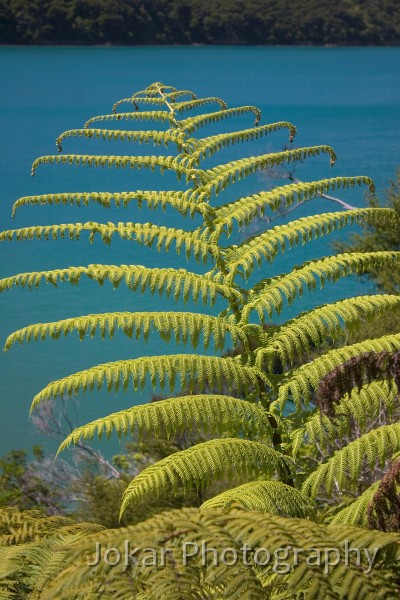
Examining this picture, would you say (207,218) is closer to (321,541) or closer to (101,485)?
(321,541)

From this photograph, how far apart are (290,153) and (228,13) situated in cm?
6676

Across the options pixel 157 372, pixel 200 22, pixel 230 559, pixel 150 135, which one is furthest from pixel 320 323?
pixel 200 22

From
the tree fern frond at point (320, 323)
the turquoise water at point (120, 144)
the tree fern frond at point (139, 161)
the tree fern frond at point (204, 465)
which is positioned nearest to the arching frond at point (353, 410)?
the tree fern frond at point (204, 465)

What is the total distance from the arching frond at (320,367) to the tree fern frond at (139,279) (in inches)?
16.8

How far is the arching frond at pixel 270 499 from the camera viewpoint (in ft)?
8.75

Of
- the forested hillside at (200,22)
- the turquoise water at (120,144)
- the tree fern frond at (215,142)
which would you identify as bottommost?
the turquoise water at (120,144)

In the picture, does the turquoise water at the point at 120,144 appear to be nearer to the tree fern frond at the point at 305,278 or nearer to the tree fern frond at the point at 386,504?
the tree fern frond at the point at 305,278

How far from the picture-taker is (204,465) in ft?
9.70

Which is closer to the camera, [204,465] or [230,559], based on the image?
[230,559]

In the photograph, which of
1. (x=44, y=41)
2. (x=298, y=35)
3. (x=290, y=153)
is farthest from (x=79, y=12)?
(x=290, y=153)

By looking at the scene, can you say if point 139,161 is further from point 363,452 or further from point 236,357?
point 363,452

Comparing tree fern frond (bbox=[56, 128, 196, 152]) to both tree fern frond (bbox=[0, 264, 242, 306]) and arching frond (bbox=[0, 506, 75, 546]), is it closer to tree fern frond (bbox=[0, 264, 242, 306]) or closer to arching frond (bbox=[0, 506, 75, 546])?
tree fern frond (bbox=[0, 264, 242, 306])

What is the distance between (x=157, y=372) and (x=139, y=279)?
16.9 inches

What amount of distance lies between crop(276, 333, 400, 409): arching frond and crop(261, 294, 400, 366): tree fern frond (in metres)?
0.10
